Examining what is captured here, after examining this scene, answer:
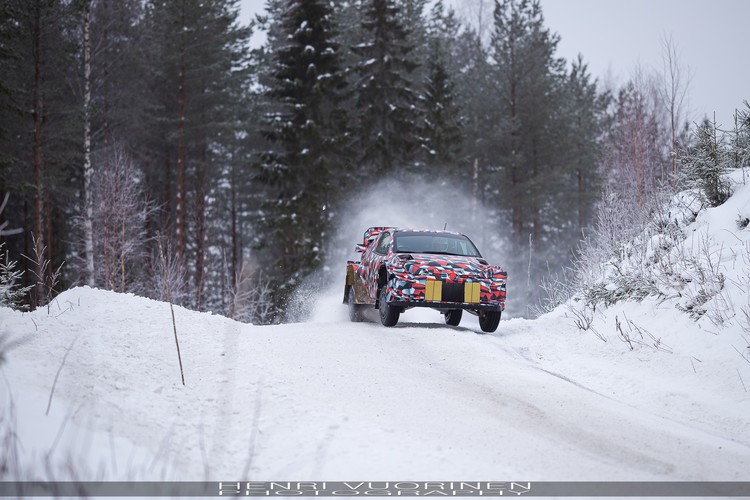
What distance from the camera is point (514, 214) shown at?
3884 centimetres

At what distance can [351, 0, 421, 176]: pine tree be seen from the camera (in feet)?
110

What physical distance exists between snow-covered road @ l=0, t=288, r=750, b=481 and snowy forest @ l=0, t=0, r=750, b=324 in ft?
28.3

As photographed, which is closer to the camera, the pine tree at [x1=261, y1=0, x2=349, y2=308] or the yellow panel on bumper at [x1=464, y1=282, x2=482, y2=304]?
the yellow panel on bumper at [x1=464, y1=282, x2=482, y2=304]

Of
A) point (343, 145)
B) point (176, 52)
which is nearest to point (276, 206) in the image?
point (343, 145)

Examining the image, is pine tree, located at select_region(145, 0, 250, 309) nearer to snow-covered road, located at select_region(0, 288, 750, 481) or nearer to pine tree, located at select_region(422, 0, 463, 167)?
pine tree, located at select_region(422, 0, 463, 167)

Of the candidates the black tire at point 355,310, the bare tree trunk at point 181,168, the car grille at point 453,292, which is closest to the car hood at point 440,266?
the car grille at point 453,292

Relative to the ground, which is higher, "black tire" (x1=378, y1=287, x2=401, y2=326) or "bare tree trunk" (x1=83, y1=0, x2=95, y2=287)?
"bare tree trunk" (x1=83, y1=0, x2=95, y2=287)

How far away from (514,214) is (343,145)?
42.6 feet

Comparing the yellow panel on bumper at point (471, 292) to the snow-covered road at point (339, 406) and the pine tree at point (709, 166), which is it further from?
the pine tree at point (709, 166)

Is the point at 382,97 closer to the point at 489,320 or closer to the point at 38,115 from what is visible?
the point at 38,115

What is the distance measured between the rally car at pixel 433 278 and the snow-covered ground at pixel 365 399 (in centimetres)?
128

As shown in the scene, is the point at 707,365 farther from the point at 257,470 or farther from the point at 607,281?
the point at 257,470

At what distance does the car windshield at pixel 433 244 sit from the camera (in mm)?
12933

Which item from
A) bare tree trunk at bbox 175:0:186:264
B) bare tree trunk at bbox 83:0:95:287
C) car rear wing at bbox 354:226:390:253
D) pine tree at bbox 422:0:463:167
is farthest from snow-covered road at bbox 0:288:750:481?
pine tree at bbox 422:0:463:167
